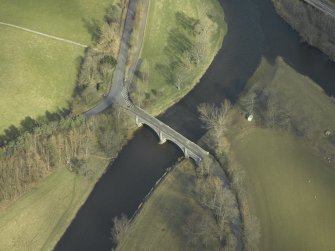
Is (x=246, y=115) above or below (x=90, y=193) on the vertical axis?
above

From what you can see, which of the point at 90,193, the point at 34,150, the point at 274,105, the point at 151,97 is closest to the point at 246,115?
the point at 274,105

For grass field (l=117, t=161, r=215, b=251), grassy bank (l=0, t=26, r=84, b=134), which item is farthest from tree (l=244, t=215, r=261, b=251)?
grassy bank (l=0, t=26, r=84, b=134)

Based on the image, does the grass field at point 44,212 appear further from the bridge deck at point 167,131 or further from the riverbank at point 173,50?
the riverbank at point 173,50

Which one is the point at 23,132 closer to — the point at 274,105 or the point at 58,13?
the point at 58,13

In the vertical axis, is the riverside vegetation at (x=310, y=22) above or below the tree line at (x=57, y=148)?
above

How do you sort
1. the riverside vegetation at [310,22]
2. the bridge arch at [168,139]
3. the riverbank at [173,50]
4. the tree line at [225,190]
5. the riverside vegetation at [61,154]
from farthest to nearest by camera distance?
the riverside vegetation at [310,22] → the riverbank at [173,50] → the bridge arch at [168,139] → the riverside vegetation at [61,154] → the tree line at [225,190]

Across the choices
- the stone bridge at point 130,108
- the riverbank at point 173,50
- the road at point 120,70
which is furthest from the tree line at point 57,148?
the riverbank at point 173,50
